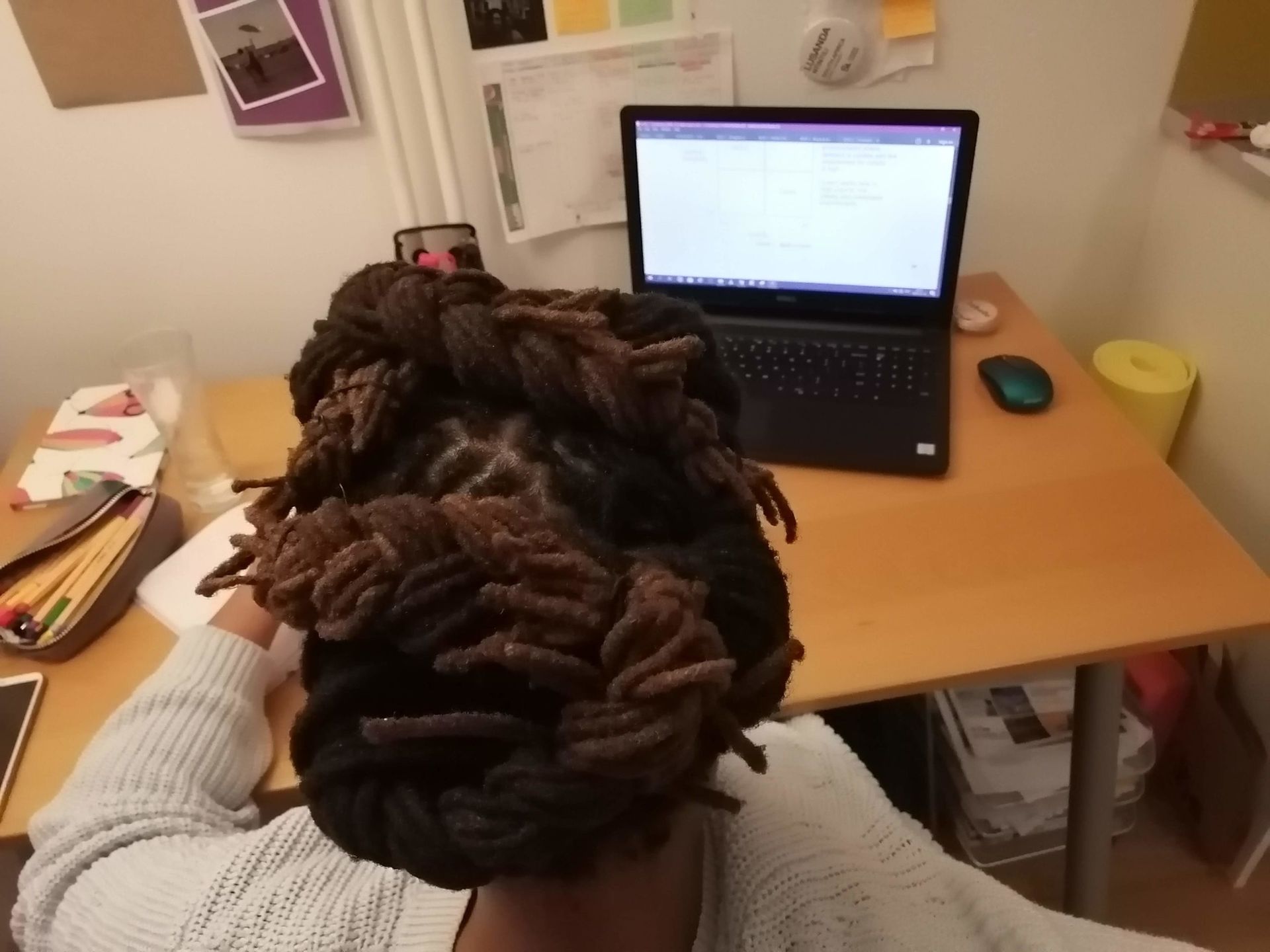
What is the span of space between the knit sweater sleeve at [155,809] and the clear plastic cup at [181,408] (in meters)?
0.28

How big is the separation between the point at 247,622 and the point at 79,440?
51cm

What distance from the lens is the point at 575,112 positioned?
1.14m

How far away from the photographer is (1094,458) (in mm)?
980

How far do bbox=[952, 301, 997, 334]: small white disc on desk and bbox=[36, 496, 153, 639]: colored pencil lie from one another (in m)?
0.93

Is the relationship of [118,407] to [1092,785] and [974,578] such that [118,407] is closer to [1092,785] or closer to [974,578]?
[974,578]

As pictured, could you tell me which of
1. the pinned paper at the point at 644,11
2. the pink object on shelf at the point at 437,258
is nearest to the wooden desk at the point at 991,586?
the pink object on shelf at the point at 437,258

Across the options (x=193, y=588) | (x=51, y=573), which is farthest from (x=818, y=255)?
(x=51, y=573)

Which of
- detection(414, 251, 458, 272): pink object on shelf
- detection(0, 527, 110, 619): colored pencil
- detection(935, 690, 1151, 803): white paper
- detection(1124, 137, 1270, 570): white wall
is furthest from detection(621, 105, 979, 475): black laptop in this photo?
detection(0, 527, 110, 619): colored pencil

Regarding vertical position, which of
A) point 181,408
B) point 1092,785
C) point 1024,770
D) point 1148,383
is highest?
point 181,408

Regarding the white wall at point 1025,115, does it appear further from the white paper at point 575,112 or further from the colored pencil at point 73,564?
the colored pencil at point 73,564

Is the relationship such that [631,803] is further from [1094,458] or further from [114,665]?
[1094,458]

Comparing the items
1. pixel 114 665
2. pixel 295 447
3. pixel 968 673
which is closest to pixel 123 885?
pixel 114 665

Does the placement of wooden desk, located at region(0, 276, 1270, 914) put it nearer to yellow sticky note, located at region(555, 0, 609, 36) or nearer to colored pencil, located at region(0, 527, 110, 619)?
colored pencil, located at region(0, 527, 110, 619)

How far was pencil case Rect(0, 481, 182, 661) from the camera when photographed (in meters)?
0.87
